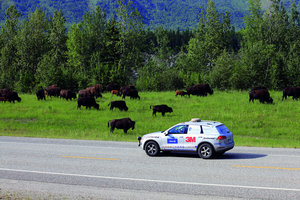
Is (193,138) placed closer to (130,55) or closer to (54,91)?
(54,91)

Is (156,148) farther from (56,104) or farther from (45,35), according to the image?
(45,35)

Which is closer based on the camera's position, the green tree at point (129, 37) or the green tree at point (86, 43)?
the green tree at point (86, 43)

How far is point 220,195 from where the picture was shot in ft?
26.2

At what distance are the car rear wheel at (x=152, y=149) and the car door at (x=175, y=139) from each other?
0.34m

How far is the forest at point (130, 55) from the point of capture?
58906mm

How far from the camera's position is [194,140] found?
12906 millimetres

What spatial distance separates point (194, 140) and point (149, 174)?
3450 mm

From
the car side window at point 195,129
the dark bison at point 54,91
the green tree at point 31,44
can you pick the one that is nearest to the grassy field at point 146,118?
the dark bison at point 54,91

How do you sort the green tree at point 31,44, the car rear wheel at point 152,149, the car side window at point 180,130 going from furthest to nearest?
the green tree at point 31,44 < the car rear wheel at point 152,149 < the car side window at point 180,130

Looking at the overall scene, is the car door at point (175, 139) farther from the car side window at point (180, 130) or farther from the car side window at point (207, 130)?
the car side window at point (207, 130)

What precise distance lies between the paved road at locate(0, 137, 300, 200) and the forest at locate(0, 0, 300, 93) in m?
44.7

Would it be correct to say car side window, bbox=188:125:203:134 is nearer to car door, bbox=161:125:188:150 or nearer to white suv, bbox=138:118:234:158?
white suv, bbox=138:118:234:158

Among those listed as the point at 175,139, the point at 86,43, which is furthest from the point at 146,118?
the point at 86,43

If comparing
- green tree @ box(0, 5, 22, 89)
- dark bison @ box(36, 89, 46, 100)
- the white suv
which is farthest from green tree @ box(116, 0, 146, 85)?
the white suv
